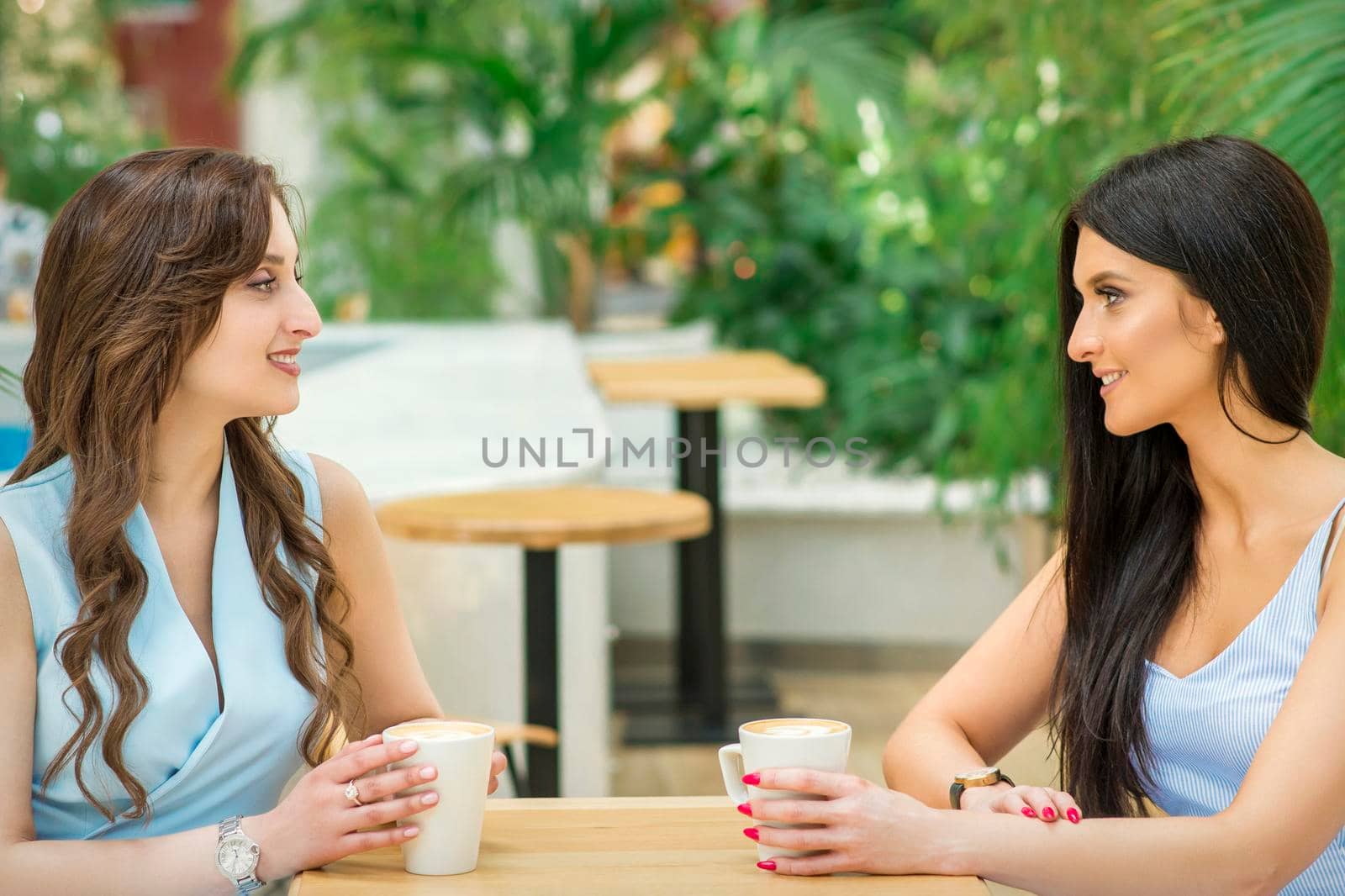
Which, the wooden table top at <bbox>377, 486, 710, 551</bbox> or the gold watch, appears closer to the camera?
the gold watch

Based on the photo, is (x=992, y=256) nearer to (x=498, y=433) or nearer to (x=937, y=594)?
(x=937, y=594)

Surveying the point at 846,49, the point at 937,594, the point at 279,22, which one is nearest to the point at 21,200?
the point at 279,22

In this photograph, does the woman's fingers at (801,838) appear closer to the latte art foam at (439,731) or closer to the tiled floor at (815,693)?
the latte art foam at (439,731)

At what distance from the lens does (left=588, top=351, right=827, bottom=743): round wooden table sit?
4.30 meters

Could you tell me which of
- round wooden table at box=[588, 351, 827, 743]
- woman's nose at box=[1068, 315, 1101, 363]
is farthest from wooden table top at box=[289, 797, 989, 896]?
round wooden table at box=[588, 351, 827, 743]

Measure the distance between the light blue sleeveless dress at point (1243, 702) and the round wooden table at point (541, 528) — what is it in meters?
1.21

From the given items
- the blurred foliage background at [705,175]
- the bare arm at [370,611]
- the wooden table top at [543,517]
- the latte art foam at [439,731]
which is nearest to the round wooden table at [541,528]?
the wooden table top at [543,517]

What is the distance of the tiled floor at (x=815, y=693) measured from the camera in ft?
13.3

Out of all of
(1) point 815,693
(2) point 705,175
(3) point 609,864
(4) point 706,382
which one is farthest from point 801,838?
(2) point 705,175

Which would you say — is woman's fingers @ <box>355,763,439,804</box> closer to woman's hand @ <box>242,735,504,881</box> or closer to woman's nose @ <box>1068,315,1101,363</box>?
woman's hand @ <box>242,735,504,881</box>

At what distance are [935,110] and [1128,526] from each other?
3843 mm

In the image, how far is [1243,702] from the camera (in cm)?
140

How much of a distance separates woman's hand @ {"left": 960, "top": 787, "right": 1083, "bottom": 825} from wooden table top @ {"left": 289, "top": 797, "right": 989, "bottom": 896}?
0.10m

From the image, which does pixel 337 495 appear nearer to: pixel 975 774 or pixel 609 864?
pixel 609 864
